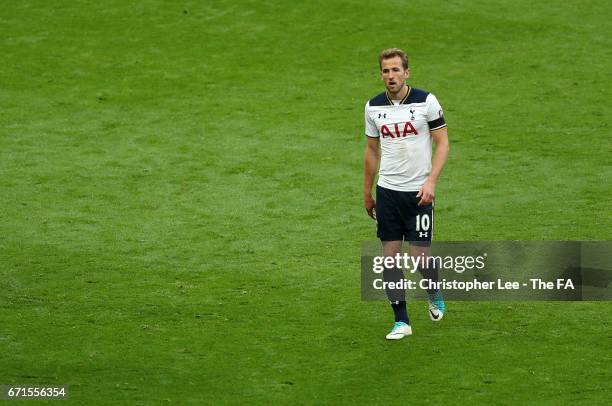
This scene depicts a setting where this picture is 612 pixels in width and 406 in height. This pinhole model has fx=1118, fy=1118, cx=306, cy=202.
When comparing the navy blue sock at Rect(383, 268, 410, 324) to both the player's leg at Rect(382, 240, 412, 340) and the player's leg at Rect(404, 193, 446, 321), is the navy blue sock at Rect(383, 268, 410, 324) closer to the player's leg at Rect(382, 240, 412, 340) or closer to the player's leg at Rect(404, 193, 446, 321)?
the player's leg at Rect(382, 240, 412, 340)

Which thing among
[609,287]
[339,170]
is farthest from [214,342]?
[339,170]

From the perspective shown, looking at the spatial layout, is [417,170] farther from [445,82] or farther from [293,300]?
[445,82]

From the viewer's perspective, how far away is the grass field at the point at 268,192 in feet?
25.4

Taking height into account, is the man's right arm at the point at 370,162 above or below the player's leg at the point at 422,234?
above

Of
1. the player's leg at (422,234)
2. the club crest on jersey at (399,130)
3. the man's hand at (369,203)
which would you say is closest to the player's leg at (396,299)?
the player's leg at (422,234)

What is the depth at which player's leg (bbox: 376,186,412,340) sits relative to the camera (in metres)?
8.27

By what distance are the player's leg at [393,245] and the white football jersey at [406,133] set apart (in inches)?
4.4

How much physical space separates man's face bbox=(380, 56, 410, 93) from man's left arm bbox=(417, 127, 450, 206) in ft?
1.48

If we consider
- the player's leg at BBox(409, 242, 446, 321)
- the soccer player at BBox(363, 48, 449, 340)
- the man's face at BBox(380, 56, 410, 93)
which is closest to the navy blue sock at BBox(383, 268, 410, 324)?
the soccer player at BBox(363, 48, 449, 340)

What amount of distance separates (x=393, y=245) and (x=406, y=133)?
86 cm

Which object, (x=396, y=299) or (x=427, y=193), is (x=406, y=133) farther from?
(x=396, y=299)

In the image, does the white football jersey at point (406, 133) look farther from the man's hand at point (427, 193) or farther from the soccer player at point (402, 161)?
the man's hand at point (427, 193)

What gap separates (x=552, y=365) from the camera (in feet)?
25.0

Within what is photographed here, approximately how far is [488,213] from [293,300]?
126 inches
